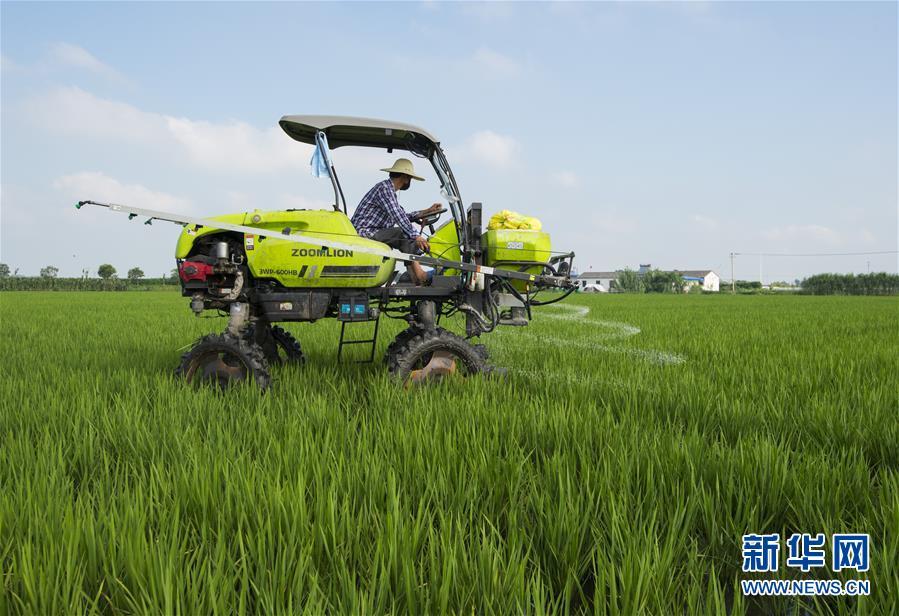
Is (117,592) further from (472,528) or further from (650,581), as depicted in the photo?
(650,581)

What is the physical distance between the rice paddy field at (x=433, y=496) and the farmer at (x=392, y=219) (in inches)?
42.9

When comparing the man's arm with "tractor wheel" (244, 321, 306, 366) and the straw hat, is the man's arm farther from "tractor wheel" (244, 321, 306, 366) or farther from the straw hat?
"tractor wheel" (244, 321, 306, 366)

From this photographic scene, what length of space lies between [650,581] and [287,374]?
3416mm

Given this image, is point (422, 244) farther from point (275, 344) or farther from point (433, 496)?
point (433, 496)

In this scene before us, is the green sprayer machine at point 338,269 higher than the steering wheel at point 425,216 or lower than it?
lower

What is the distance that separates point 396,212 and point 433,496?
258 cm

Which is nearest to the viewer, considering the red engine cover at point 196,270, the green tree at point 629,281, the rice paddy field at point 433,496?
the rice paddy field at point 433,496

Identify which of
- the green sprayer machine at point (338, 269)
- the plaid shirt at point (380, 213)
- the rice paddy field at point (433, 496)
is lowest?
the rice paddy field at point (433, 496)

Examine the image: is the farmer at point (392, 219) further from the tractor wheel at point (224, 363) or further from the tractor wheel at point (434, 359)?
the tractor wheel at point (224, 363)

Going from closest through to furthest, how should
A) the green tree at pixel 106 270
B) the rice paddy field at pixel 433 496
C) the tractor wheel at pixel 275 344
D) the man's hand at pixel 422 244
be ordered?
the rice paddy field at pixel 433 496 → the man's hand at pixel 422 244 → the tractor wheel at pixel 275 344 → the green tree at pixel 106 270

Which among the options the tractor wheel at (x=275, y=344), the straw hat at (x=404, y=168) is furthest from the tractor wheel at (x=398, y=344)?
the tractor wheel at (x=275, y=344)

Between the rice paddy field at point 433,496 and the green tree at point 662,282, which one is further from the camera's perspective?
the green tree at point 662,282

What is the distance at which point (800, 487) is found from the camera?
1.95 meters

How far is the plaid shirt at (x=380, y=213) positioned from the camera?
13.2 ft
